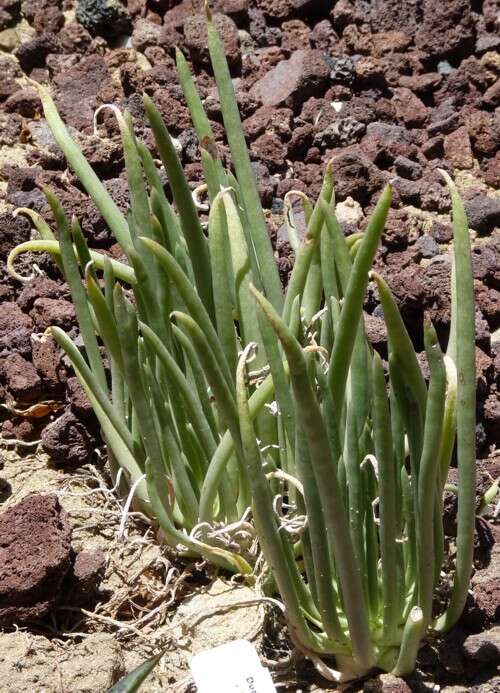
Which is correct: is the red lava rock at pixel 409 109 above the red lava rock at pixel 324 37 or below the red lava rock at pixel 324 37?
below

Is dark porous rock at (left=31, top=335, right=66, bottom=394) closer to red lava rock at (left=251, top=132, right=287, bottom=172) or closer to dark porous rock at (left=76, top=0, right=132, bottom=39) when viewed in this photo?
red lava rock at (left=251, top=132, right=287, bottom=172)

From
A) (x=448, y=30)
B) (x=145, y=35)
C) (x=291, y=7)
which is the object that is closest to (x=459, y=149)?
(x=448, y=30)

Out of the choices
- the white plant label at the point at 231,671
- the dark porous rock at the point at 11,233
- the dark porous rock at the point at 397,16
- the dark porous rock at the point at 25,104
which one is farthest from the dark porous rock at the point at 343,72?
the white plant label at the point at 231,671

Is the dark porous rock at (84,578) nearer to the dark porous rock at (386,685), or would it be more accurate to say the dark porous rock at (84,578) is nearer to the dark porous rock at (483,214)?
the dark porous rock at (386,685)

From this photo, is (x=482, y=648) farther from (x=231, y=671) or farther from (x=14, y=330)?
(x=14, y=330)

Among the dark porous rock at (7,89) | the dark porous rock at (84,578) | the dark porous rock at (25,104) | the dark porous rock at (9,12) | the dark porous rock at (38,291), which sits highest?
the dark porous rock at (9,12)

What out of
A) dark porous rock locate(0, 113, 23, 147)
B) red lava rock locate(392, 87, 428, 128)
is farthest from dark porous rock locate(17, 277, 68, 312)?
red lava rock locate(392, 87, 428, 128)

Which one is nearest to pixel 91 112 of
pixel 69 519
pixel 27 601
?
pixel 69 519

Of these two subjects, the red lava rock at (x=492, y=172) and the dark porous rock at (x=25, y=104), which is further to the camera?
the dark porous rock at (x=25, y=104)
